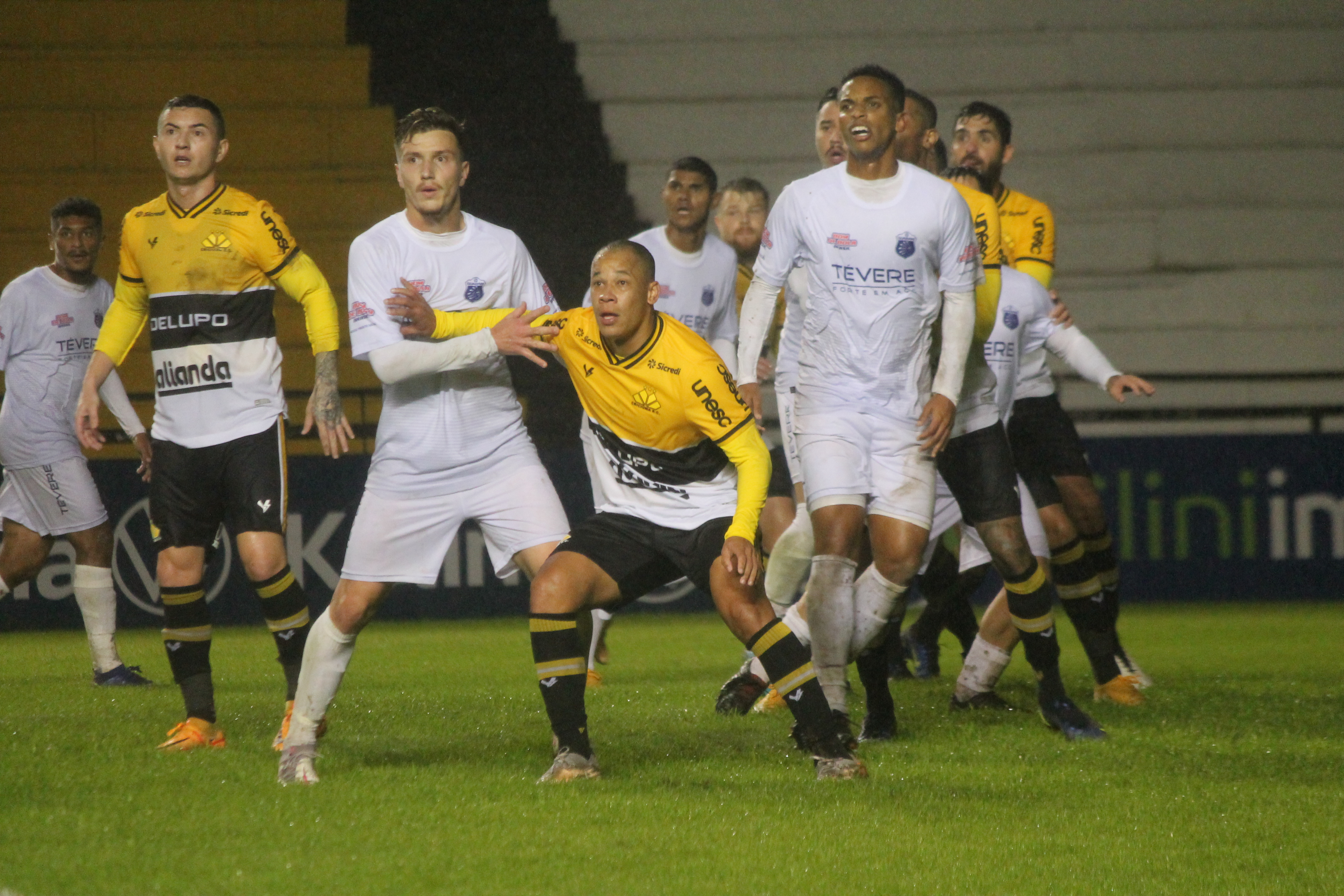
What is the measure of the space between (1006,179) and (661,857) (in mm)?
11896

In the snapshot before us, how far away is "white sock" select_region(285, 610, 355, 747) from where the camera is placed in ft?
15.0

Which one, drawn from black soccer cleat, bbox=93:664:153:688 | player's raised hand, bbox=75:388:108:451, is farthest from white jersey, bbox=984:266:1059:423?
black soccer cleat, bbox=93:664:153:688

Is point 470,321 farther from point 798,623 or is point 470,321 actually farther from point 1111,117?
point 1111,117

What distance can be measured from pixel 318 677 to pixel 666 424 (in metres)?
1.26

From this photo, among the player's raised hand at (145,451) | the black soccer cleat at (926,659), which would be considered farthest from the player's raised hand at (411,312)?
the black soccer cleat at (926,659)

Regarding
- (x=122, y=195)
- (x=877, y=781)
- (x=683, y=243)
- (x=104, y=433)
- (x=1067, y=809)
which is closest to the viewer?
(x=1067, y=809)

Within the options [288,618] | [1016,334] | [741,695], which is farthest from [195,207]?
[1016,334]

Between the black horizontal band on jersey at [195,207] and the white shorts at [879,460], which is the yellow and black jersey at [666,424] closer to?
the white shorts at [879,460]

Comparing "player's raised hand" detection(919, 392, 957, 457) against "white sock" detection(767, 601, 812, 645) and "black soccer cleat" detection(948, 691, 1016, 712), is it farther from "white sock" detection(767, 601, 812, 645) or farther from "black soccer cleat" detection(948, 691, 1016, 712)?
"black soccer cleat" detection(948, 691, 1016, 712)

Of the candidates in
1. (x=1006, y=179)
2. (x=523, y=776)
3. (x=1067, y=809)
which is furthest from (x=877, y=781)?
(x=1006, y=179)

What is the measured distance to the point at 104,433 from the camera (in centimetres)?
1101

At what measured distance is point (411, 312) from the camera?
15.0 feet

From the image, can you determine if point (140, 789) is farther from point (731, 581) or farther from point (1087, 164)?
point (1087, 164)

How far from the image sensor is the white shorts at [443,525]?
4.64m
